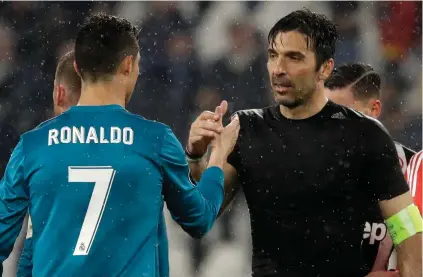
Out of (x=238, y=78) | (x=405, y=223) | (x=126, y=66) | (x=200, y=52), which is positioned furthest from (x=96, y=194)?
(x=200, y=52)

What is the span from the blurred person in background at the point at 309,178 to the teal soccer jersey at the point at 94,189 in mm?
541

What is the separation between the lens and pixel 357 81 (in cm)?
454

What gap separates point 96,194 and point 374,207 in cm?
133

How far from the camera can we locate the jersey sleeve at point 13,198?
8.47 ft

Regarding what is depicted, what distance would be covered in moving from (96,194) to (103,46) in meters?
0.48

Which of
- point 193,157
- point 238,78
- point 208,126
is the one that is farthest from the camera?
point 238,78

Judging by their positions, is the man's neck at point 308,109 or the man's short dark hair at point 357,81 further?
the man's short dark hair at point 357,81

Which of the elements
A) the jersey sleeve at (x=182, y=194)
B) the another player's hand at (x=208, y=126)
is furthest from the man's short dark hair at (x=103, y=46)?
the another player's hand at (x=208, y=126)

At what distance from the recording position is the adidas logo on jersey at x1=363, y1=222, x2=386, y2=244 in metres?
3.50

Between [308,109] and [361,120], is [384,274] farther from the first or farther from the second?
[308,109]

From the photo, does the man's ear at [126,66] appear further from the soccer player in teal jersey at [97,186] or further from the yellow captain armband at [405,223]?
the yellow captain armband at [405,223]

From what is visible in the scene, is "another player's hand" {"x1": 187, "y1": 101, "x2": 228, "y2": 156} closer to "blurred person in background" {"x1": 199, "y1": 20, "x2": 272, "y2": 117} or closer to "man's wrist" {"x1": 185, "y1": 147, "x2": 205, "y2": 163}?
"man's wrist" {"x1": 185, "y1": 147, "x2": 205, "y2": 163}

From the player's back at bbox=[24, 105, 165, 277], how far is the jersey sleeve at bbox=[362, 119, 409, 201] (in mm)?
1037

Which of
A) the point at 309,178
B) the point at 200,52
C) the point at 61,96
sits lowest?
the point at 309,178
